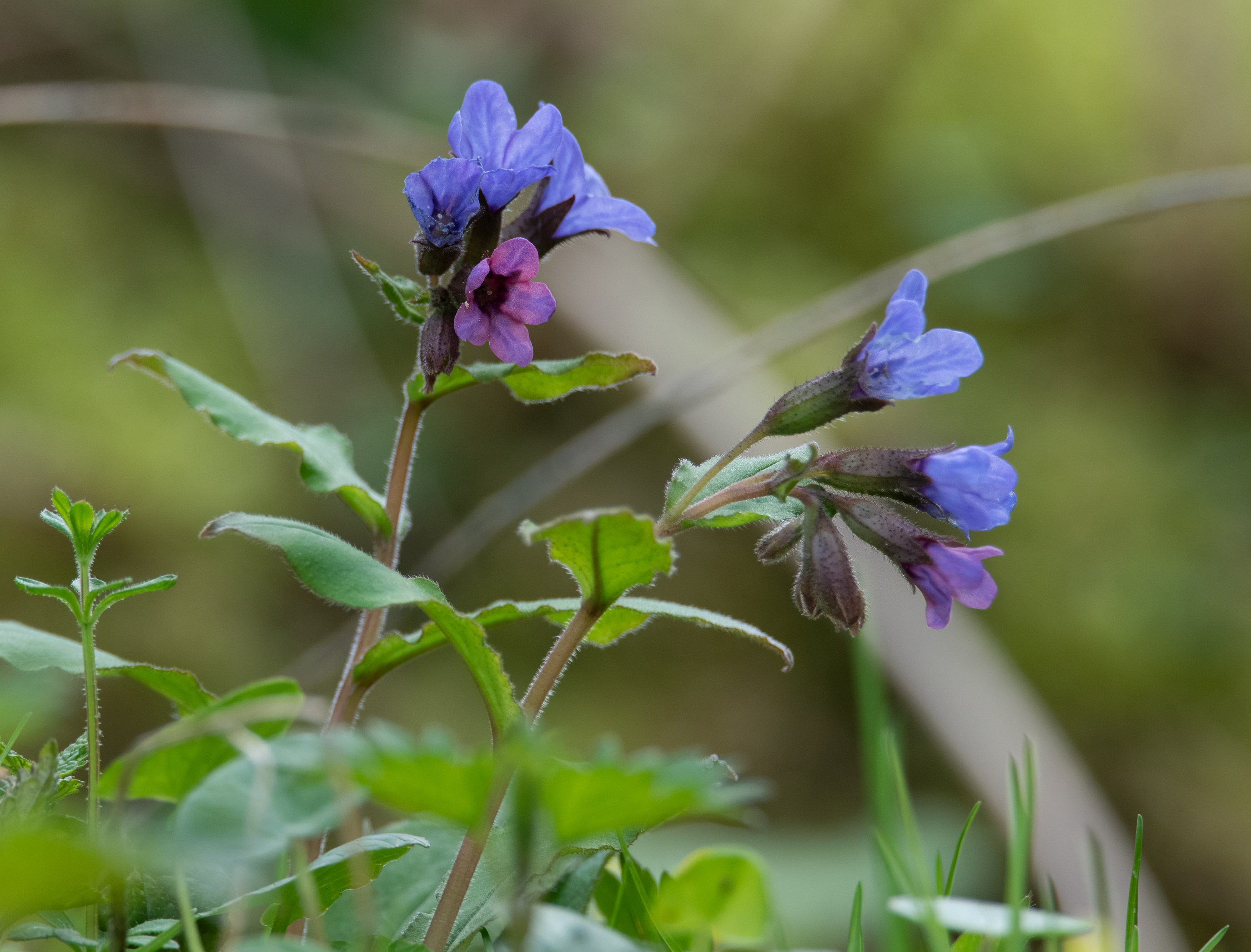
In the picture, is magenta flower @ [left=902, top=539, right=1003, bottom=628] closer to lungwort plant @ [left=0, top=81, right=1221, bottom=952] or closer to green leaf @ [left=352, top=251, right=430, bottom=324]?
lungwort plant @ [left=0, top=81, right=1221, bottom=952]

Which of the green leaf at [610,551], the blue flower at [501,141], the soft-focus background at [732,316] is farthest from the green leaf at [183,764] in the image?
the soft-focus background at [732,316]

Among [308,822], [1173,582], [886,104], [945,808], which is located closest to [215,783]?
[308,822]

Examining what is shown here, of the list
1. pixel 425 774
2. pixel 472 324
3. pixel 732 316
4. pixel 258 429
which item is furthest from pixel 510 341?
pixel 732 316

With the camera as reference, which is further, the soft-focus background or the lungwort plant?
the soft-focus background

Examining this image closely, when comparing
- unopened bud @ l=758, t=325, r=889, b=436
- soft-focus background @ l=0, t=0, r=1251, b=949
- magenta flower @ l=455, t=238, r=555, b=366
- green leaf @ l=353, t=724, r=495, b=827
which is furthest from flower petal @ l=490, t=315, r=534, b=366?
soft-focus background @ l=0, t=0, r=1251, b=949

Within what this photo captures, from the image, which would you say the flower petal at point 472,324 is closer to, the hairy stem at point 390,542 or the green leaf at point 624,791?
the hairy stem at point 390,542

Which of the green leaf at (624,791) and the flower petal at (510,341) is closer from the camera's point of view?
the green leaf at (624,791)

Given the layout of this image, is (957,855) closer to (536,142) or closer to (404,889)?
(404,889)

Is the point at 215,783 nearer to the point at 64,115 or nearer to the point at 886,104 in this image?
the point at 64,115
